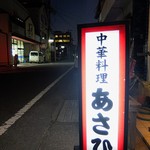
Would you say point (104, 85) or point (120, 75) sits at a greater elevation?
point (120, 75)

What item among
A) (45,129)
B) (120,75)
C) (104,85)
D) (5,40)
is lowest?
(45,129)

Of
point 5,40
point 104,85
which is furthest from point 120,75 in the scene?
point 5,40

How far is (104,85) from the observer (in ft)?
8.34

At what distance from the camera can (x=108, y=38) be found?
251 centimetres

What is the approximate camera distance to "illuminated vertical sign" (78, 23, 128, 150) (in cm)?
250

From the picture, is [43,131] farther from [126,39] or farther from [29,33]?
[29,33]

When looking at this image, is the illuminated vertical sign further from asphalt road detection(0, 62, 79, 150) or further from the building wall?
the building wall

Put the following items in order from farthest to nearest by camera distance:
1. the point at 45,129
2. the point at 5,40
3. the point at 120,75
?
the point at 5,40 < the point at 45,129 < the point at 120,75

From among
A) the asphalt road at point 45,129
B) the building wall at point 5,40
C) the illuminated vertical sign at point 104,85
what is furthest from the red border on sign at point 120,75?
the building wall at point 5,40

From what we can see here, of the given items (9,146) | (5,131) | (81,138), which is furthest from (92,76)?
(5,131)

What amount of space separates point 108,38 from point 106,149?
1266 millimetres

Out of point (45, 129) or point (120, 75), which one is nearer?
point (120, 75)

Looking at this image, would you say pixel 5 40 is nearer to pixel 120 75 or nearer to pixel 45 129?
pixel 45 129

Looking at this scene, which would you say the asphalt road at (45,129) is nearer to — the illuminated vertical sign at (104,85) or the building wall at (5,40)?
the illuminated vertical sign at (104,85)
